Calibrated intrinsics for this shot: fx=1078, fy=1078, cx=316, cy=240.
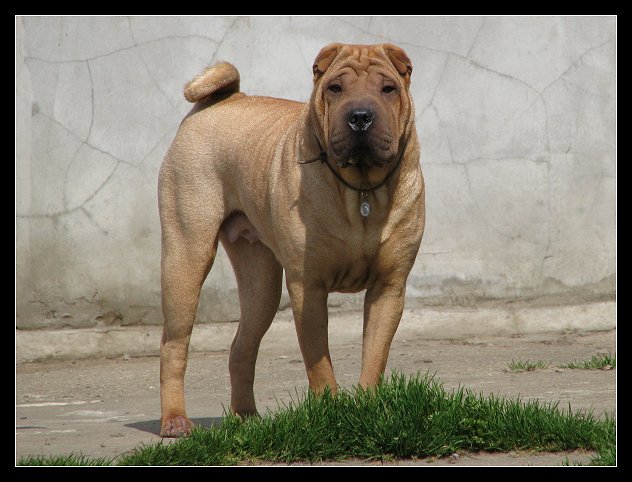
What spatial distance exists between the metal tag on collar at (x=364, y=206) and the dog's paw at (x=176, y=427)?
1.33 meters

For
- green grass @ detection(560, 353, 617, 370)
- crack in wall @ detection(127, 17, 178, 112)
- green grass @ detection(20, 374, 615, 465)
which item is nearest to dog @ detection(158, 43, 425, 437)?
green grass @ detection(20, 374, 615, 465)

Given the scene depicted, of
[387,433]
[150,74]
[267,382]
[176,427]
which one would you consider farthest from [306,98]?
[387,433]

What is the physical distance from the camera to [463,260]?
801 cm

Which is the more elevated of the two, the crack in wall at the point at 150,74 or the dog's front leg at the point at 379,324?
the crack in wall at the point at 150,74

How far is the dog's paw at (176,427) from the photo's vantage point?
4.91 m

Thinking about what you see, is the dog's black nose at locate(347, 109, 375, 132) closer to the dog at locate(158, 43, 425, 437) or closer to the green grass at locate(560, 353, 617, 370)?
the dog at locate(158, 43, 425, 437)

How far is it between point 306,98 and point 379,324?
11.8 ft

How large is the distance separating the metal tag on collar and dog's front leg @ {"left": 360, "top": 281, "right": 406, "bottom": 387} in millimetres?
351

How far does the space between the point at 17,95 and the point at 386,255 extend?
4.21 m

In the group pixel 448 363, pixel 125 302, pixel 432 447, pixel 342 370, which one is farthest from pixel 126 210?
pixel 432 447

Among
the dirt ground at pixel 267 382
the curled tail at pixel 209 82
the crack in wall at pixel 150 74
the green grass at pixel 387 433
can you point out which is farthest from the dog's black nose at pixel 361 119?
the crack in wall at pixel 150 74

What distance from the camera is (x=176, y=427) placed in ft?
16.3

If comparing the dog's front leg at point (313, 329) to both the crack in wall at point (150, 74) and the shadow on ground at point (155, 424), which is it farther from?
the crack in wall at point (150, 74)

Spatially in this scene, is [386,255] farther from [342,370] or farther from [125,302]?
[125,302]
